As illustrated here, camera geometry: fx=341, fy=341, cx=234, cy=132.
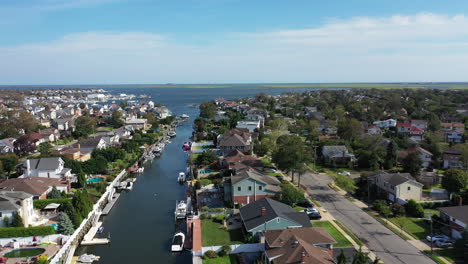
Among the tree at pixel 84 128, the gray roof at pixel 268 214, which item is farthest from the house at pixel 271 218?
Answer: the tree at pixel 84 128

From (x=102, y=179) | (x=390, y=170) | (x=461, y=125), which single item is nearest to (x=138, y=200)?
(x=102, y=179)

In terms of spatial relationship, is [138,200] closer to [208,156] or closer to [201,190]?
[201,190]

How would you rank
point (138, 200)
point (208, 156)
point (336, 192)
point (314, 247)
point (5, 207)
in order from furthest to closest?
point (208, 156) < point (138, 200) < point (336, 192) < point (5, 207) < point (314, 247)

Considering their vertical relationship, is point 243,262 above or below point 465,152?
below

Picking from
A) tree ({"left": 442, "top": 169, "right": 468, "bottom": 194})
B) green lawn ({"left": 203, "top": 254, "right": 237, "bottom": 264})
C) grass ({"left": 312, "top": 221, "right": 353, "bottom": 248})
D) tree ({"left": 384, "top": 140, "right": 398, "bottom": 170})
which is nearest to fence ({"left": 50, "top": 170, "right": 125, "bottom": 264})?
green lawn ({"left": 203, "top": 254, "right": 237, "bottom": 264})

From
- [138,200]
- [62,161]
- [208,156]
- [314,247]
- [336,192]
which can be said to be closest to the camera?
[314,247]

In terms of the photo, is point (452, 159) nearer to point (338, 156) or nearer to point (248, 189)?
point (338, 156)

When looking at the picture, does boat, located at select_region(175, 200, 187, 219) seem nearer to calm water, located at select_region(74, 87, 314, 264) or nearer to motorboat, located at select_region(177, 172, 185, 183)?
calm water, located at select_region(74, 87, 314, 264)
